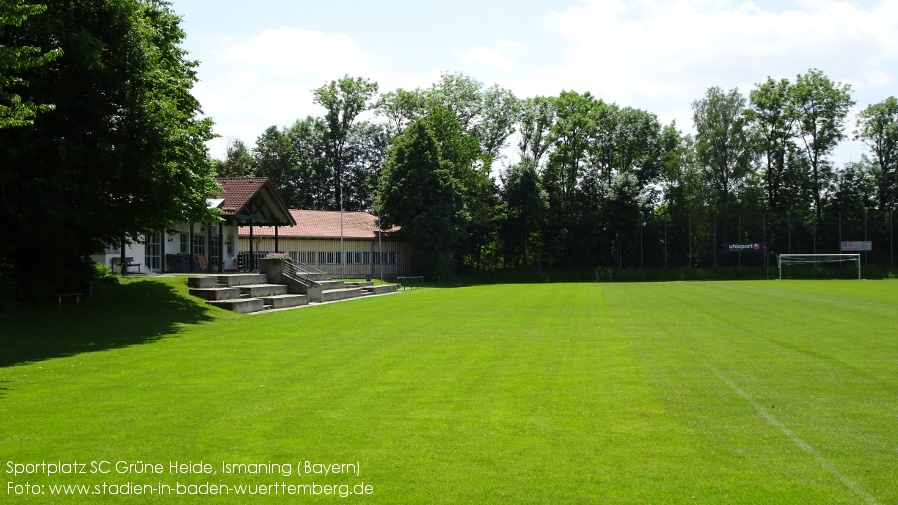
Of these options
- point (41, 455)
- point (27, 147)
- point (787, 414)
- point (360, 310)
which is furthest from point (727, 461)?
point (360, 310)

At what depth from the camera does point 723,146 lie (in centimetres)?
6431

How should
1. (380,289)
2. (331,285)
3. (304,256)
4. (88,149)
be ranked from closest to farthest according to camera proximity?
(88,149) → (331,285) → (380,289) → (304,256)

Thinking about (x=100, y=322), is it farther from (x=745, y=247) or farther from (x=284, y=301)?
(x=745, y=247)

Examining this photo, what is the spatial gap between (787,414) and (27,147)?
54.9 ft

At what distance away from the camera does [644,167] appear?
224ft

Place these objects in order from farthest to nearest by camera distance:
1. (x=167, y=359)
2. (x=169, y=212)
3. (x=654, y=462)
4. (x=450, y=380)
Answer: (x=169, y=212)
(x=167, y=359)
(x=450, y=380)
(x=654, y=462)

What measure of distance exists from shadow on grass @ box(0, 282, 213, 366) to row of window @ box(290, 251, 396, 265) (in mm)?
28669

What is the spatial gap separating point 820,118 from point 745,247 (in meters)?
15.7

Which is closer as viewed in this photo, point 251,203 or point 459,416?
point 459,416

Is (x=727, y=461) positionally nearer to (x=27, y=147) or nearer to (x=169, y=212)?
(x=27, y=147)

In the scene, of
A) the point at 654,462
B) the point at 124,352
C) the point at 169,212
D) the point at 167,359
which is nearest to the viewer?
the point at 654,462

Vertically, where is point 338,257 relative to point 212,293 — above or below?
above

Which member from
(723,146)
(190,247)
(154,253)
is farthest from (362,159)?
(154,253)

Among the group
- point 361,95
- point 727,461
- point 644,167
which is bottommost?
point 727,461
